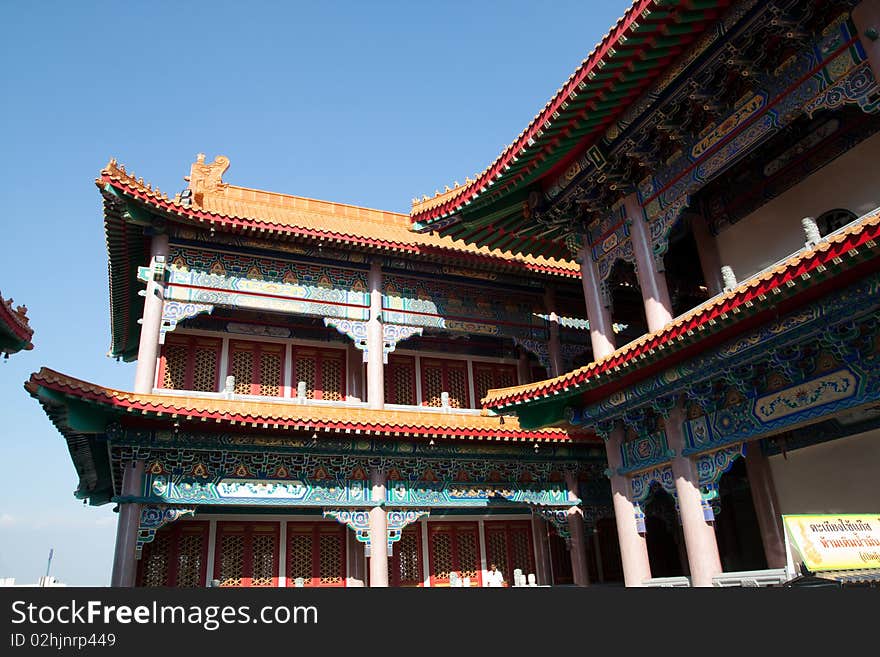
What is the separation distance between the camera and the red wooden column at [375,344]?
522 inches

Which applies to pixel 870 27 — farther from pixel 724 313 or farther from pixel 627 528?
pixel 627 528

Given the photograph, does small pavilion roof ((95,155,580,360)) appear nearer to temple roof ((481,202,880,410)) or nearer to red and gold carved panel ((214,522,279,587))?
temple roof ((481,202,880,410))

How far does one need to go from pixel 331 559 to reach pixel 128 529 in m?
3.91

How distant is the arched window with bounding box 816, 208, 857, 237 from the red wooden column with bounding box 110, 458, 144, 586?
1055cm

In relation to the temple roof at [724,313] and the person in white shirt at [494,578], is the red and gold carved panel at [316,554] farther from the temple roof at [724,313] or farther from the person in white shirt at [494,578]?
the temple roof at [724,313]

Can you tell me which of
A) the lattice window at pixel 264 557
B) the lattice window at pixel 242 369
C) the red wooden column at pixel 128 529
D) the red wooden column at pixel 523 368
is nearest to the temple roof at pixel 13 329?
the red wooden column at pixel 128 529

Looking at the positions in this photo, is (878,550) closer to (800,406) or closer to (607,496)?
(800,406)

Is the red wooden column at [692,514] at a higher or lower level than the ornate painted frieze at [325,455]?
lower

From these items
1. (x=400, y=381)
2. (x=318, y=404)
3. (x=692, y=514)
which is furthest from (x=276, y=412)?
(x=692, y=514)

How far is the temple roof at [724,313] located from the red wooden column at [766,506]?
241cm

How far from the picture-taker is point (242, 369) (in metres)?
13.7

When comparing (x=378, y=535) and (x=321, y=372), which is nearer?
(x=378, y=535)

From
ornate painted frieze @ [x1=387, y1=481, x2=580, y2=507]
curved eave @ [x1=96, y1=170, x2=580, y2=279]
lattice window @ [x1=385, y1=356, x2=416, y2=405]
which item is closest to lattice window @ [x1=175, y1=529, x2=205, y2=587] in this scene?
ornate painted frieze @ [x1=387, y1=481, x2=580, y2=507]

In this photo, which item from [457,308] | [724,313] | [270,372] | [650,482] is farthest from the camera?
[457,308]
